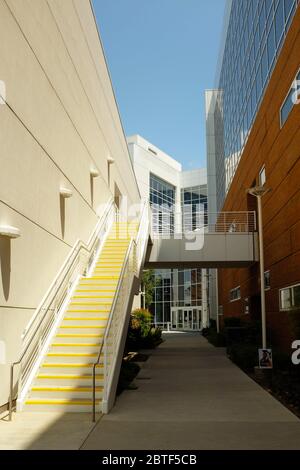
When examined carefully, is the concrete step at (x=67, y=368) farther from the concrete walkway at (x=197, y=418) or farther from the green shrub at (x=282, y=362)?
the green shrub at (x=282, y=362)

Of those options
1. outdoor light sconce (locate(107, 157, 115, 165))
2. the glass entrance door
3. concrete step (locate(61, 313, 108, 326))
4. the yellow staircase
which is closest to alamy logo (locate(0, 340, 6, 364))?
the yellow staircase

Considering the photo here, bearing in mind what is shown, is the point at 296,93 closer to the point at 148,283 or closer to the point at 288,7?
the point at 288,7

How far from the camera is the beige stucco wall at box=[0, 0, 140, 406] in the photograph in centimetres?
896

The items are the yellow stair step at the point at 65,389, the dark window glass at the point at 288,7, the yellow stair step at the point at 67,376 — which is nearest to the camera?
the yellow stair step at the point at 65,389

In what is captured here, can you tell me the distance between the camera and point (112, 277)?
552 inches

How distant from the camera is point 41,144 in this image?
10867 mm

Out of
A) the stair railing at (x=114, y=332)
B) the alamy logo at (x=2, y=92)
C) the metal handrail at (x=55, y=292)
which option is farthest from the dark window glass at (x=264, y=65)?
the alamy logo at (x=2, y=92)

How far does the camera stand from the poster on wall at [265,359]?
14.1m

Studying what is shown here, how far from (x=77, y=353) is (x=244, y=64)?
22777mm

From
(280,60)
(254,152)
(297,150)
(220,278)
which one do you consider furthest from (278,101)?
(220,278)

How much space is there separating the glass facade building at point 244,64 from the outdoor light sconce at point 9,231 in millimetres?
12497

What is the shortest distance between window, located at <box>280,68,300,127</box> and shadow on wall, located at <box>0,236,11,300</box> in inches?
396

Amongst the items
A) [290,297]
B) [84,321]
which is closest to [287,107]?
[290,297]

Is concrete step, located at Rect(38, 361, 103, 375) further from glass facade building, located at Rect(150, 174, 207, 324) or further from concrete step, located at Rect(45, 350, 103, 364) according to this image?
glass facade building, located at Rect(150, 174, 207, 324)
